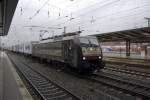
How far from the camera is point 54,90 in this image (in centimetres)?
1252

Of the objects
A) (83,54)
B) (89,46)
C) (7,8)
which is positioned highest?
(7,8)

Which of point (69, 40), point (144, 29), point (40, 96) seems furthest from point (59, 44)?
point (40, 96)

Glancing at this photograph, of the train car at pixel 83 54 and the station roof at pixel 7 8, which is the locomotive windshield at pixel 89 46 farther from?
the station roof at pixel 7 8

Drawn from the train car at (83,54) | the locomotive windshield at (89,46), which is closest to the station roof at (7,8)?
the train car at (83,54)

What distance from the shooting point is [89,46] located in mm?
16828

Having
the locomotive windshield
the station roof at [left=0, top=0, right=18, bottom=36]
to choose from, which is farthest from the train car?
the station roof at [left=0, top=0, right=18, bottom=36]

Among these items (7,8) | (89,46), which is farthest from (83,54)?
(7,8)

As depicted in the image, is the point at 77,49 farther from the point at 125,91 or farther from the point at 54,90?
the point at 125,91

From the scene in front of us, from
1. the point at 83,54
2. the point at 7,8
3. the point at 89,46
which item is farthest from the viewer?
the point at 89,46

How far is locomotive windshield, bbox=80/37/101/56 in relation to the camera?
16.5m

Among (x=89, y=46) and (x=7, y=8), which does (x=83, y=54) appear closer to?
(x=89, y=46)

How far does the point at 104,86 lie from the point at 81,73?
4819mm

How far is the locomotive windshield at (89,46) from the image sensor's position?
16467 mm

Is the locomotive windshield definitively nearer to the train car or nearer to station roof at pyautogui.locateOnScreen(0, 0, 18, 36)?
the train car
